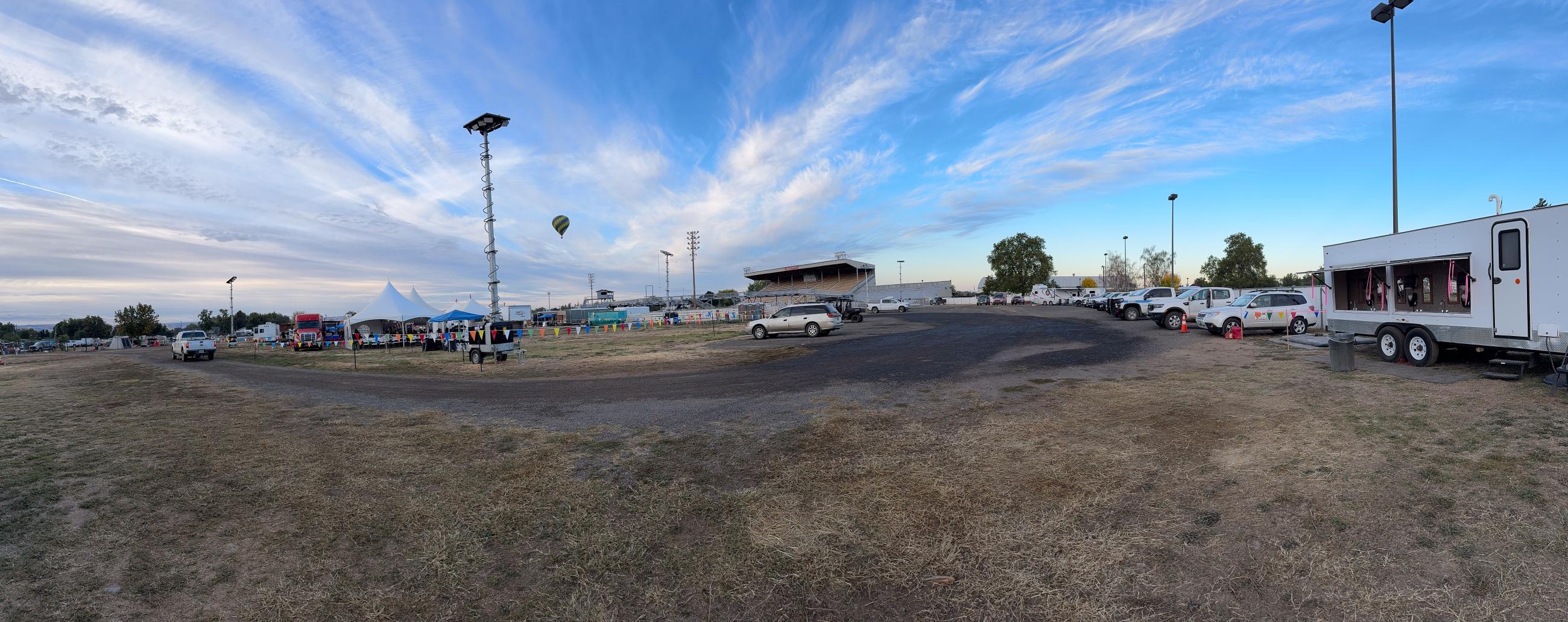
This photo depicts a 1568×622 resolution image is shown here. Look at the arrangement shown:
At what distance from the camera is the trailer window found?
9.15m

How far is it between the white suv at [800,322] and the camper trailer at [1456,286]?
59.1 ft

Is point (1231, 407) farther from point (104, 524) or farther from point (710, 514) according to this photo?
point (104, 524)

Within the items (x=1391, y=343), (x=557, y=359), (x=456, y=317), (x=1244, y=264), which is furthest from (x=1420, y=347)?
(x=1244, y=264)

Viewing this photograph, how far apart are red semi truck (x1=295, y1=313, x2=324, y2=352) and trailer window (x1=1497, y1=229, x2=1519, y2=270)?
151 feet

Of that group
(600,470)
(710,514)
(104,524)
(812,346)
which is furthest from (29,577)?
(812,346)

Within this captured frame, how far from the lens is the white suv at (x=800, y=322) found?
92.2ft

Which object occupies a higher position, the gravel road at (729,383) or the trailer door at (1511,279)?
the trailer door at (1511,279)

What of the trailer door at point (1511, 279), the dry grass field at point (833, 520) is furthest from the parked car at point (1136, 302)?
the dry grass field at point (833, 520)

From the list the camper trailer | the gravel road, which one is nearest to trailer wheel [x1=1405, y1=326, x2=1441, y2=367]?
the camper trailer

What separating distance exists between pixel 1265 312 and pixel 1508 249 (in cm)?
1088

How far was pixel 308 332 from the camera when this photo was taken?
112ft

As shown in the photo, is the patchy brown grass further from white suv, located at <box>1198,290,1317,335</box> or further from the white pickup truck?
white suv, located at <box>1198,290,1317,335</box>

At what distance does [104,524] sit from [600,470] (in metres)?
3.71

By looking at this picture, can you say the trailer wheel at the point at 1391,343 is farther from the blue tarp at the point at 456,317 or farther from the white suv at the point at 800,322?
the blue tarp at the point at 456,317
